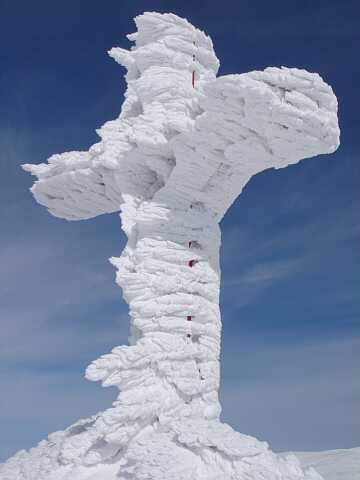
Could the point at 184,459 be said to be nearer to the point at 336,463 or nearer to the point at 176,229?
the point at 176,229

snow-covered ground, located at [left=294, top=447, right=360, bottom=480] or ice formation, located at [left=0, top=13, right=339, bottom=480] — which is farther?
snow-covered ground, located at [left=294, top=447, right=360, bottom=480]

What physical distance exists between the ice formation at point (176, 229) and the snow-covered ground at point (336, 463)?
246 centimetres

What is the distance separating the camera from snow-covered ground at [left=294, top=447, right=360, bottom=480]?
11.0m

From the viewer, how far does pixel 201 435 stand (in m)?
8.90

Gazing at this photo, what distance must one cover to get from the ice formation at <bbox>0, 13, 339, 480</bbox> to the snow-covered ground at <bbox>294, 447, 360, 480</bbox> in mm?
2462

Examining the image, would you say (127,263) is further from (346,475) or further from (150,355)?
(346,475)

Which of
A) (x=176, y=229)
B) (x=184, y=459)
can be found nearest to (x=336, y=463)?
(x=184, y=459)

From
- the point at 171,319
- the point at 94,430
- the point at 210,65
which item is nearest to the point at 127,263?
the point at 171,319

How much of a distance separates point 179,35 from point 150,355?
234 inches

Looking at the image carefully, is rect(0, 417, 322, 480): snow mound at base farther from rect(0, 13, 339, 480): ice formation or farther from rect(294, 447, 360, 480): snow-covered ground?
rect(294, 447, 360, 480): snow-covered ground

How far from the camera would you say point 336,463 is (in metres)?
12.0

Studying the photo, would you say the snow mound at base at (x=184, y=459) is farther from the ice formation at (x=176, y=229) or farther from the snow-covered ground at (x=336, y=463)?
the snow-covered ground at (x=336, y=463)

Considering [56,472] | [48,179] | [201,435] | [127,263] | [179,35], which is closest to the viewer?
[201,435]

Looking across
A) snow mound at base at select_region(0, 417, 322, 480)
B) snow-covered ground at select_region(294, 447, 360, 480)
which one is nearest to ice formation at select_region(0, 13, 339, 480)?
snow mound at base at select_region(0, 417, 322, 480)
